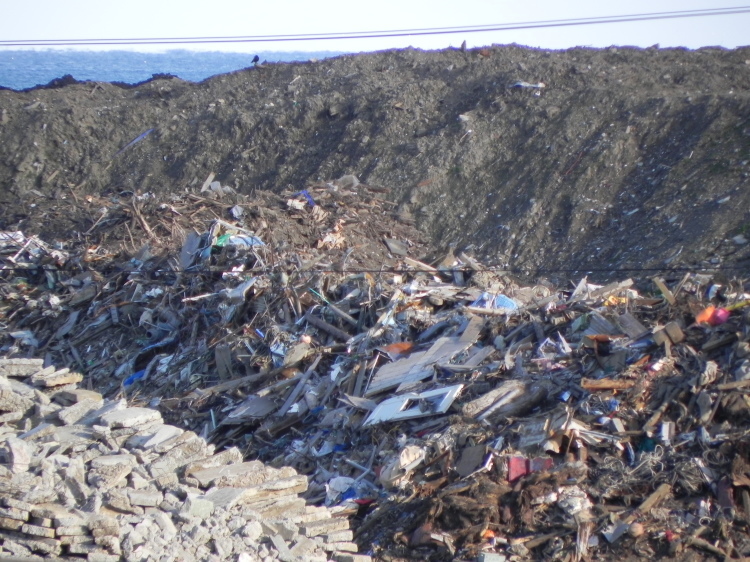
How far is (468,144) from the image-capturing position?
1617 centimetres

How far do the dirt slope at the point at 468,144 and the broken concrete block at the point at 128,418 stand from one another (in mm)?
7915

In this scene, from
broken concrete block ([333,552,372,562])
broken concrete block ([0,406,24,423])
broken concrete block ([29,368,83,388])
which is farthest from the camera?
broken concrete block ([29,368,83,388])

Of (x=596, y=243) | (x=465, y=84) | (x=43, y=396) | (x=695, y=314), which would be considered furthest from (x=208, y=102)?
(x=695, y=314)

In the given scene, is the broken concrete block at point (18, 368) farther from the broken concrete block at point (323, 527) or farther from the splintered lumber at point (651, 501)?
the splintered lumber at point (651, 501)

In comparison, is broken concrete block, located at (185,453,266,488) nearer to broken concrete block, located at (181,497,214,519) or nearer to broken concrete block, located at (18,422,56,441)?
broken concrete block, located at (181,497,214,519)

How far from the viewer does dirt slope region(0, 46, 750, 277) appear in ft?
43.2

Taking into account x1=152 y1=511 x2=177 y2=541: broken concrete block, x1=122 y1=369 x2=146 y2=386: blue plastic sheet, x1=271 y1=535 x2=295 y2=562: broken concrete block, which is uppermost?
x1=152 y1=511 x2=177 y2=541: broken concrete block

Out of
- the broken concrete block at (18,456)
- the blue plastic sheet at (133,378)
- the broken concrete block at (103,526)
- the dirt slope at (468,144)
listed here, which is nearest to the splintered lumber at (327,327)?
the blue plastic sheet at (133,378)

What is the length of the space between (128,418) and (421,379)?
9.58 feet

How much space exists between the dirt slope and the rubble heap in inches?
301

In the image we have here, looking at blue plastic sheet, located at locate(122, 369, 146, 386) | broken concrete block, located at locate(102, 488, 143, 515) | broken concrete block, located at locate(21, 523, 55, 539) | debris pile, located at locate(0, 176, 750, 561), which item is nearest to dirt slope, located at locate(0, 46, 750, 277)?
debris pile, located at locate(0, 176, 750, 561)

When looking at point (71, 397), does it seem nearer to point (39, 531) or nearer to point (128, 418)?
point (128, 418)

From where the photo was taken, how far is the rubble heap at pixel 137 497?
189 inches

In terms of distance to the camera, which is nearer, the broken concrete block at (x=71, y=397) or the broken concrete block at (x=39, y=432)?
the broken concrete block at (x=39, y=432)
